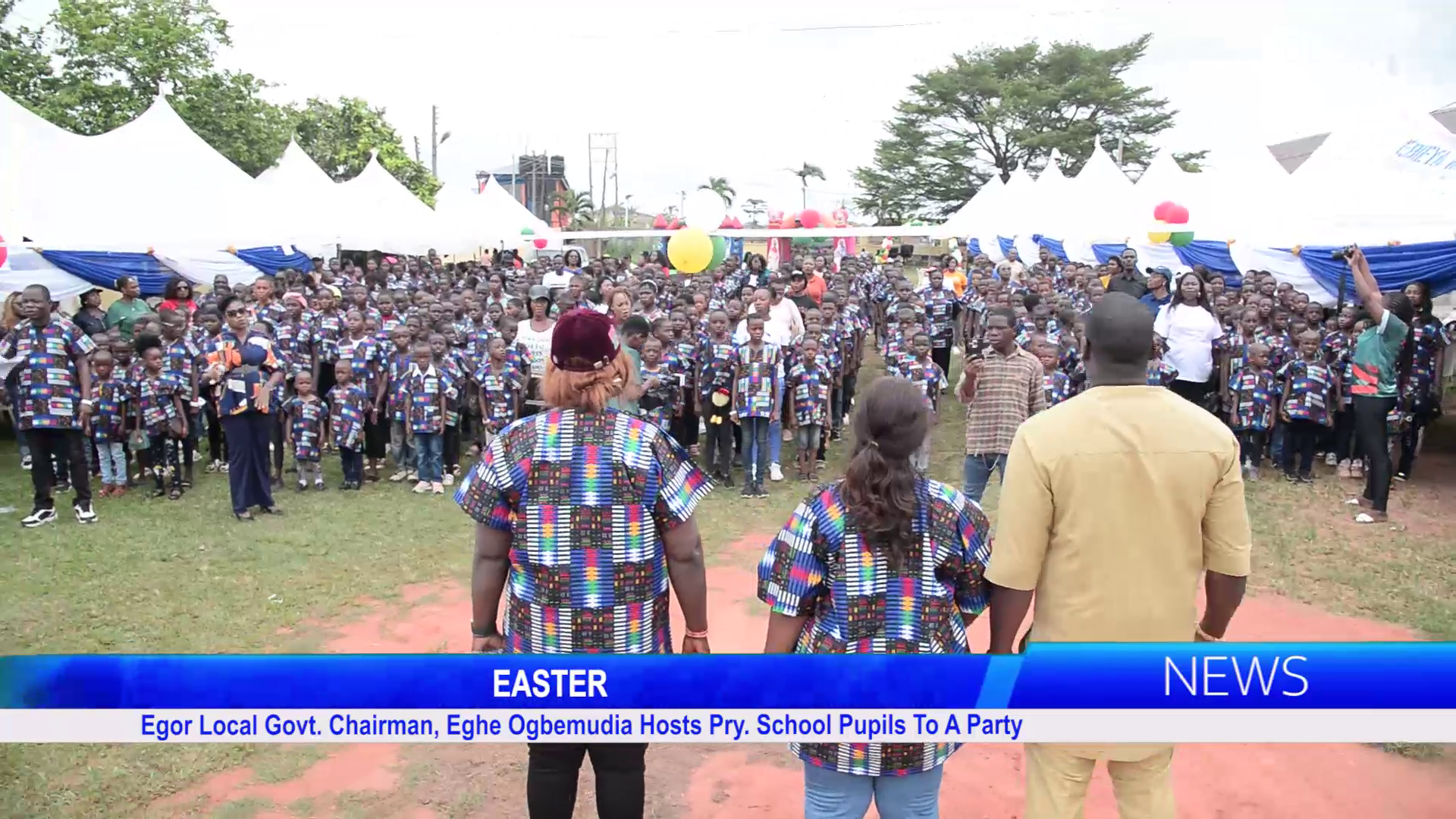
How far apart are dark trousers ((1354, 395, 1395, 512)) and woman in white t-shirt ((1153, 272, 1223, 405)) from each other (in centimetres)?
133

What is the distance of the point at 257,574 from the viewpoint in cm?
638

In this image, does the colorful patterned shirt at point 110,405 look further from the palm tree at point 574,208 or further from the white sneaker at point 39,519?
the palm tree at point 574,208

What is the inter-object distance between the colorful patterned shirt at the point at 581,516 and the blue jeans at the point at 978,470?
156 inches

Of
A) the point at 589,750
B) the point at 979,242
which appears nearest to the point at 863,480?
the point at 589,750

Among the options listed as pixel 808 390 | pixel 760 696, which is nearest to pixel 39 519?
pixel 808 390

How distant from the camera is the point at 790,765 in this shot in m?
4.02

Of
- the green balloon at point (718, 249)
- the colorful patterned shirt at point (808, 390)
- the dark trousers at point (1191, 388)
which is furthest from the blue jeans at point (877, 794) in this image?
the green balloon at point (718, 249)

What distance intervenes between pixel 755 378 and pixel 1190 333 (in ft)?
12.0

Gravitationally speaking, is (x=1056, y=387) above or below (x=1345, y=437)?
above

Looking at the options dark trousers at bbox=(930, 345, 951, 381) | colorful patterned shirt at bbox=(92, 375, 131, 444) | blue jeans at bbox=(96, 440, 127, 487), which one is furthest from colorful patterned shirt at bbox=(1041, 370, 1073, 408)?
blue jeans at bbox=(96, 440, 127, 487)

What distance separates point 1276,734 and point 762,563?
137 cm

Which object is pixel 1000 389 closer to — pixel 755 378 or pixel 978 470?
pixel 978 470

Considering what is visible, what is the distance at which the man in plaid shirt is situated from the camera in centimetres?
612

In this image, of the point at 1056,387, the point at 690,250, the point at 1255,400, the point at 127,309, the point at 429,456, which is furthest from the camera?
the point at 690,250
